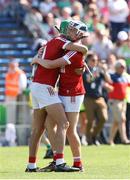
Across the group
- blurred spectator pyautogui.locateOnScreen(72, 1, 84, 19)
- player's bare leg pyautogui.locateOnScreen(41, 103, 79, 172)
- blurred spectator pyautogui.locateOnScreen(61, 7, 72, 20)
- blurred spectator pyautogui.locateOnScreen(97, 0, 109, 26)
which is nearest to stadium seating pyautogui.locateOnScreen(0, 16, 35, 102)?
blurred spectator pyautogui.locateOnScreen(61, 7, 72, 20)

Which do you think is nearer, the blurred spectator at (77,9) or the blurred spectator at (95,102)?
the blurred spectator at (95,102)

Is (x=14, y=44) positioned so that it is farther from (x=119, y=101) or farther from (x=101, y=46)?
(x=119, y=101)

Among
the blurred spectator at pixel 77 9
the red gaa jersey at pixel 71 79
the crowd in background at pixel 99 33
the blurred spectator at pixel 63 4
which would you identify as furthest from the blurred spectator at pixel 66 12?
the red gaa jersey at pixel 71 79

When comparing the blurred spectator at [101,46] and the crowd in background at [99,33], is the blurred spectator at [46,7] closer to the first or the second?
the crowd in background at [99,33]

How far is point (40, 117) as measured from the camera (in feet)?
41.7

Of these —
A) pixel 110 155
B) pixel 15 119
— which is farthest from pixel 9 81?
pixel 110 155

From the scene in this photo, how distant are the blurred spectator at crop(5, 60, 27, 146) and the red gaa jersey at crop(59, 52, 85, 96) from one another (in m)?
9.02

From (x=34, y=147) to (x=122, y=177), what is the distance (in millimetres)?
1756

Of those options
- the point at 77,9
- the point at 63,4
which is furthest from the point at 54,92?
the point at 63,4

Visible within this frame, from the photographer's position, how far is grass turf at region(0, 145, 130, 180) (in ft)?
38.3

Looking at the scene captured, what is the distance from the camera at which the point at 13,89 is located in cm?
2220

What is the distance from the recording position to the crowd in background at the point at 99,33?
69.2 ft

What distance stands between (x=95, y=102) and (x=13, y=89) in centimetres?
245

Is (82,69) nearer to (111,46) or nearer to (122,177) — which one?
(122,177)
